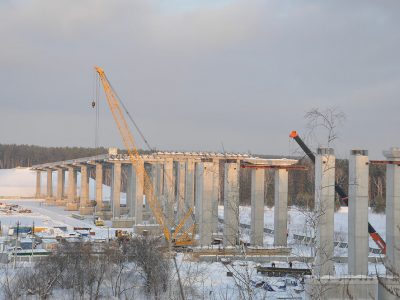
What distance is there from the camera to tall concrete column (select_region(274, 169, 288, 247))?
42.4 meters

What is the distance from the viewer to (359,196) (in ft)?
83.9

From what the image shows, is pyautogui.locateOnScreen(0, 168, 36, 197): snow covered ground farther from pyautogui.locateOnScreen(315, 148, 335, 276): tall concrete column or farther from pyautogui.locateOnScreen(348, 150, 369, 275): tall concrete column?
pyautogui.locateOnScreen(348, 150, 369, 275): tall concrete column

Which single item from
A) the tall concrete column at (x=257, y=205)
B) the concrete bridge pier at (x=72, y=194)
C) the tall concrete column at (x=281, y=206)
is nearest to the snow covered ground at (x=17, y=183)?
the concrete bridge pier at (x=72, y=194)

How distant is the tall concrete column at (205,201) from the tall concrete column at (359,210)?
19105 mm

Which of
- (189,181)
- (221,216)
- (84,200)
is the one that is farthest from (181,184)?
(84,200)

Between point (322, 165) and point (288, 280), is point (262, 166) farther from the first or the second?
point (322, 165)

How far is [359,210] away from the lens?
25609 mm

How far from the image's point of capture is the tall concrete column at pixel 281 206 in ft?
139

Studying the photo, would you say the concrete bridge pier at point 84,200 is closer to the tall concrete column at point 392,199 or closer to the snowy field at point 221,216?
the snowy field at point 221,216

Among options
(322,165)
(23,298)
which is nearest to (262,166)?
(322,165)

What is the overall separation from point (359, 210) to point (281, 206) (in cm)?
1704

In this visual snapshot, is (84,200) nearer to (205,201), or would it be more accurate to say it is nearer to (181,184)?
(181,184)

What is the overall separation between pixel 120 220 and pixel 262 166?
104ft

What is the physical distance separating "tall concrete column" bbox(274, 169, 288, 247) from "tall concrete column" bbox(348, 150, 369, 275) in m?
16.5
